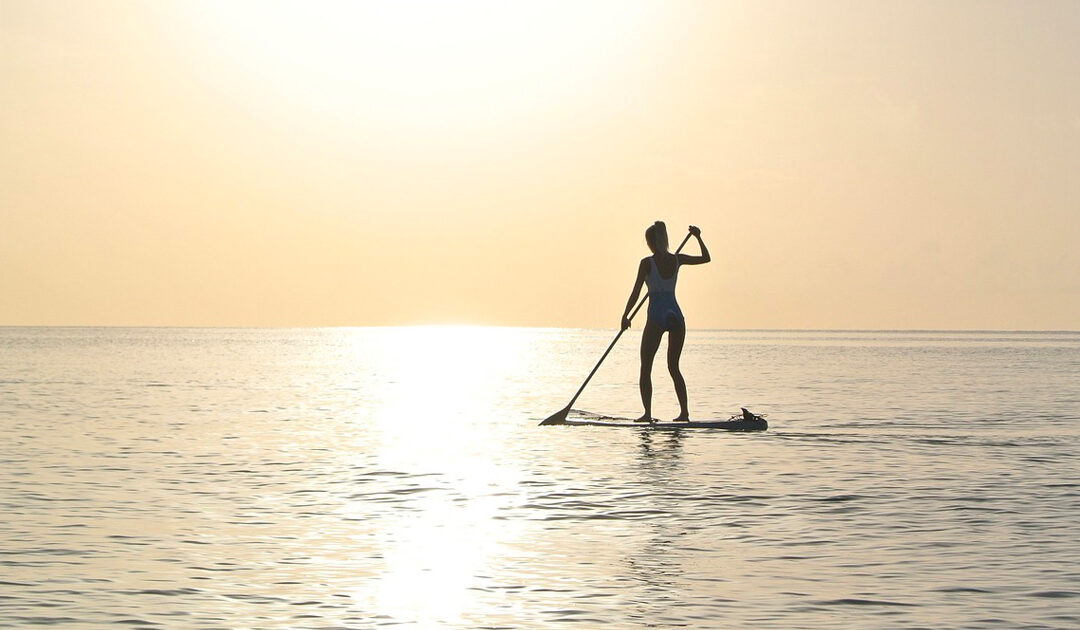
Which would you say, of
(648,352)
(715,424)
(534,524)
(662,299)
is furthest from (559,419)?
(534,524)

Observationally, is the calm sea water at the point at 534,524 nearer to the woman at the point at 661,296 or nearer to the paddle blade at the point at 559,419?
the paddle blade at the point at 559,419

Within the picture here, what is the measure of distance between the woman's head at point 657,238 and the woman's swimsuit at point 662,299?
172 mm

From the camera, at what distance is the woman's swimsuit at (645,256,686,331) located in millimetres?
19188

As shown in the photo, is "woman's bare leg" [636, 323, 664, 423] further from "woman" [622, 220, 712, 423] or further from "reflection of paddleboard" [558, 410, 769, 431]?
"reflection of paddleboard" [558, 410, 769, 431]

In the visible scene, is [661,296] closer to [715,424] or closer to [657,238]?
[657,238]

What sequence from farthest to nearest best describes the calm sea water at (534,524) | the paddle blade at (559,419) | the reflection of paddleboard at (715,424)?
the paddle blade at (559,419) < the reflection of paddleboard at (715,424) < the calm sea water at (534,524)

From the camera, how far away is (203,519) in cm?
1117

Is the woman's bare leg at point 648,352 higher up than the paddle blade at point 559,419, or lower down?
higher up

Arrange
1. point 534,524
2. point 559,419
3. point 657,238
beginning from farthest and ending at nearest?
point 559,419 < point 657,238 < point 534,524

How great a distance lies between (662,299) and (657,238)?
33.6 inches

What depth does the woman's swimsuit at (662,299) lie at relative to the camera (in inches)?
755

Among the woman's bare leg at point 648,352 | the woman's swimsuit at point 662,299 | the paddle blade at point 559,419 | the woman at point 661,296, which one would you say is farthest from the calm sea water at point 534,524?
the woman's swimsuit at point 662,299

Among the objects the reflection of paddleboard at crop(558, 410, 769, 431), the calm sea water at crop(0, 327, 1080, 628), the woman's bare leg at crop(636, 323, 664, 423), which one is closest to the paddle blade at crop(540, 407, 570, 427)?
the calm sea water at crop(0, 327, 1080, 628)

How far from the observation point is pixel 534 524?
1091 centimetres
